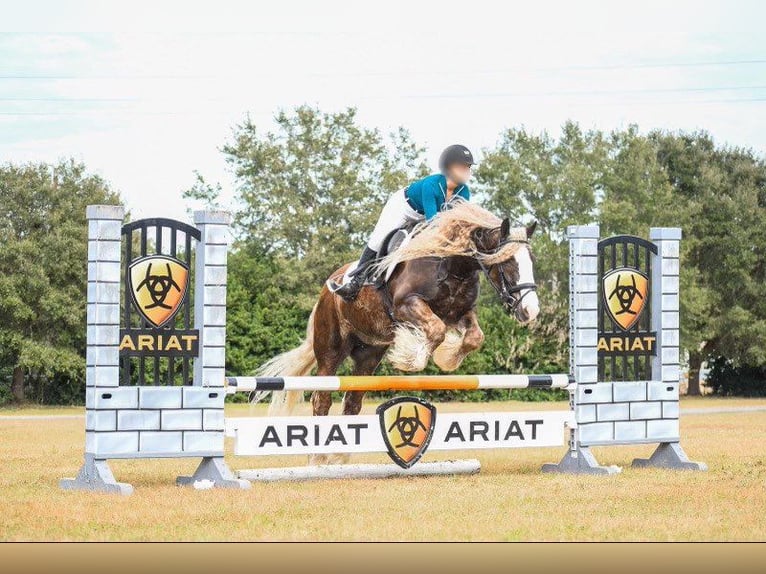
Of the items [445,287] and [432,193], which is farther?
[432,193]

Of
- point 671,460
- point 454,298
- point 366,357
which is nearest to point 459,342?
point 454,298

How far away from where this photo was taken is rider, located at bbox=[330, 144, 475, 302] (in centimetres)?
714

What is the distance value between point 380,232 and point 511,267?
1.09m

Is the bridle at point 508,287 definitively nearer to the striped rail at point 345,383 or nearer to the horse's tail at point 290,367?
the striped rail at point 345,383

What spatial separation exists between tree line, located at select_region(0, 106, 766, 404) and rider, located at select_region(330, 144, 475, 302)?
1137cm

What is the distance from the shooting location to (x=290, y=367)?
8320mm

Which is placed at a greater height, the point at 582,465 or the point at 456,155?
the point at 456,155

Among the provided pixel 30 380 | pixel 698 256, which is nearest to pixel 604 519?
pixel 30 380

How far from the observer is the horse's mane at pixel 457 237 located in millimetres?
6746

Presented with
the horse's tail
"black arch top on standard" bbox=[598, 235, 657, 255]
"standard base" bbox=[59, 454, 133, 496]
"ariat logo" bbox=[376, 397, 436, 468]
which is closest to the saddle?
"ariat logo" bbox=[376, 397, 436, 468]

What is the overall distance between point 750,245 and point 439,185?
51.3 feet

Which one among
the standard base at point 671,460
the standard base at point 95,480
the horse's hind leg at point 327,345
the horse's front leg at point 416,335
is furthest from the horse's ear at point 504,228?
the standard base at point 95,480

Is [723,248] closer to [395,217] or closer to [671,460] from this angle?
[671,460]

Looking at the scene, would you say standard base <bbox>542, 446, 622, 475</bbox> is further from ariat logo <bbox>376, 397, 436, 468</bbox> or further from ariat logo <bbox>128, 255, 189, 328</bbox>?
ariat logo <bbox>128, 255, 189, 328</bbox>
